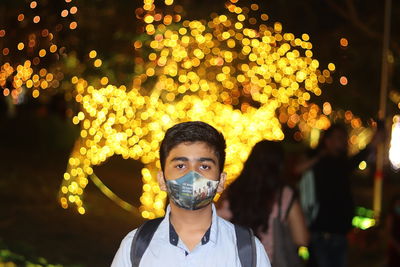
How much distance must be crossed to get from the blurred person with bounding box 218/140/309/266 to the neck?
1.99 m

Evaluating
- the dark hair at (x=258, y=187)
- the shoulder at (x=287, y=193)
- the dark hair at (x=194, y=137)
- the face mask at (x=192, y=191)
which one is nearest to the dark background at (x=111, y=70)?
the dark hair at (x=258, y=187)

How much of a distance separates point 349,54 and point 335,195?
670 centimetres

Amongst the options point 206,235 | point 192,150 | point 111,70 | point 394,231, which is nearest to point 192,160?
point 192,150

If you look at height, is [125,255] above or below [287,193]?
below

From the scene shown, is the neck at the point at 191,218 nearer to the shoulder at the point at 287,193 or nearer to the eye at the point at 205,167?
the eye at the point at 205,167

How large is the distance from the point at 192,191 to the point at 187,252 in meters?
0.24

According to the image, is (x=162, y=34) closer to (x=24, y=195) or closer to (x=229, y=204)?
(x=229, y=204)

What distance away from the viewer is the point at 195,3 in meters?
13.2

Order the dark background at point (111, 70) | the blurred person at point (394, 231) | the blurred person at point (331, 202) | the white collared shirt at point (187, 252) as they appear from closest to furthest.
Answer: the white collared shirt at point (187, 252) < the blurred person at point (331, 202) < the blurred person at point (394, 231) < the dark background at point (111, 70)

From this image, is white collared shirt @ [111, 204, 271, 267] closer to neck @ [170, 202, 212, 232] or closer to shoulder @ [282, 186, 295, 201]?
neck @ [170, 202, 212, 232]

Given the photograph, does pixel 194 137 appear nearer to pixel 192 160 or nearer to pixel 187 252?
pixel 192 160

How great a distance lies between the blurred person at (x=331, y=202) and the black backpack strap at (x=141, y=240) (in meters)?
4.45

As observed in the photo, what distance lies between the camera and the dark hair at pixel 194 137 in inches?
133

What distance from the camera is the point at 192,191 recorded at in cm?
330
